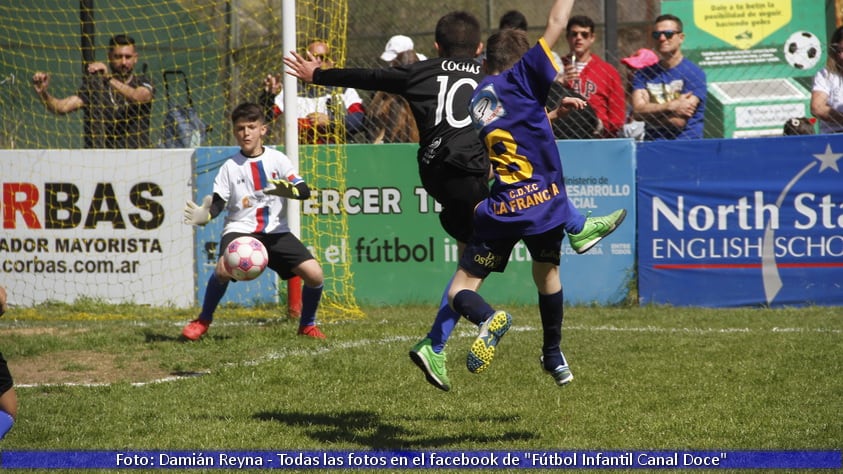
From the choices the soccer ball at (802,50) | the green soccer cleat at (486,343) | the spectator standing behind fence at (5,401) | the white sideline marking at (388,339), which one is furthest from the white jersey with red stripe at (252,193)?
the soccer ball at (802,50)

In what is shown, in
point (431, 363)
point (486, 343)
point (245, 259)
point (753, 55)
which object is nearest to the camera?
point (486, 343)

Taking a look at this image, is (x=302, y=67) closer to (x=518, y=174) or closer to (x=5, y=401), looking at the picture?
(x=518, y=174)

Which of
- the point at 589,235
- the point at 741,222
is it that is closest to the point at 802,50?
the point at 741,222

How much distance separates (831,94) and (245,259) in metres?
6.35

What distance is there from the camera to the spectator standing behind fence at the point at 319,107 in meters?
11.1

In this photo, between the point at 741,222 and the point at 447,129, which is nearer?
the point at 447,129

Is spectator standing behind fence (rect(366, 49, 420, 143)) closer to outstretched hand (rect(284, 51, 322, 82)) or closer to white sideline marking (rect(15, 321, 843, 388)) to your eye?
white sideline marking (rect(15, 321, 843, 388))

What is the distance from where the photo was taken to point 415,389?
276 inches

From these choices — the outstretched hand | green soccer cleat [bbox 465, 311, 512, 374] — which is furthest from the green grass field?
the outstretched hand

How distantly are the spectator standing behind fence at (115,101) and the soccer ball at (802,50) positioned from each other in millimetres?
7465

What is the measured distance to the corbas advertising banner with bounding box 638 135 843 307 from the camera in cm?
1090

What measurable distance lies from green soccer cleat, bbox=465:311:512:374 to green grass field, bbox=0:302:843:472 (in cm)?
42

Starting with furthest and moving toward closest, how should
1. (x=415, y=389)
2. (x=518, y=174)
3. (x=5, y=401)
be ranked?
(x=415, y=389)
(x=518, y=174)
(x=5, y=401)

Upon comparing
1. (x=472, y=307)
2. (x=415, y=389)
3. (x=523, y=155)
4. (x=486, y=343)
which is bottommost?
(x=415, y=389)
